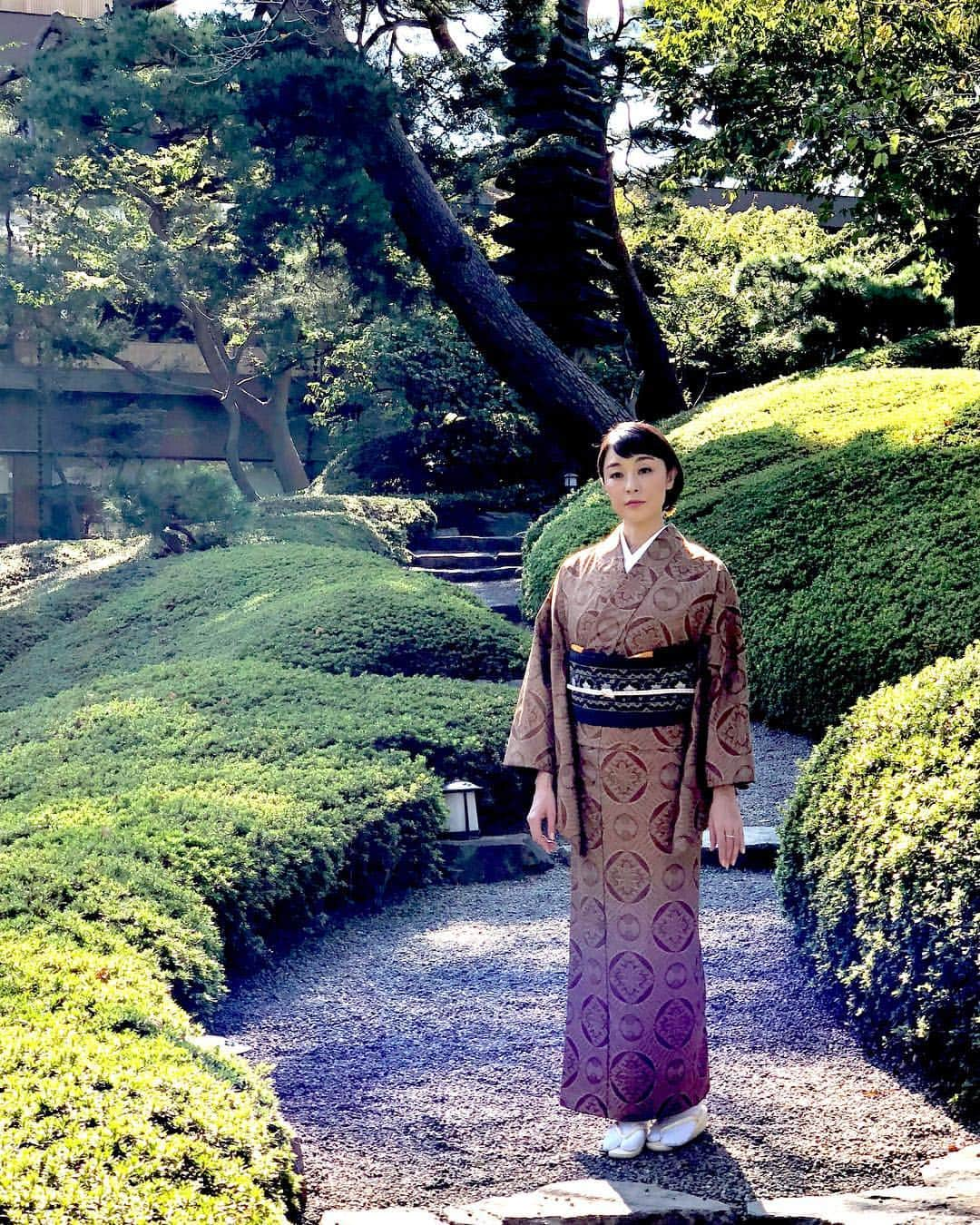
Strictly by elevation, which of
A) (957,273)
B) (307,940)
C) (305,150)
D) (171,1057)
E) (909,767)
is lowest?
(307,940)

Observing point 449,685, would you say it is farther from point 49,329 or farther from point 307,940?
point 49,329

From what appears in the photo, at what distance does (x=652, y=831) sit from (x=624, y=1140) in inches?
28.1

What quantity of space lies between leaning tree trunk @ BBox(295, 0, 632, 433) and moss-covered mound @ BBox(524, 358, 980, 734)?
15.1ft

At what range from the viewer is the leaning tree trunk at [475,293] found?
13.1 m

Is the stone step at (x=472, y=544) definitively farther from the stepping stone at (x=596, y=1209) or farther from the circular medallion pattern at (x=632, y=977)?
the stepping stone at (x=596, y=1209)

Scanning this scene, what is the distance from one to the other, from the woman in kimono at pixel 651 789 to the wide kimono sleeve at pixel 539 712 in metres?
0.13

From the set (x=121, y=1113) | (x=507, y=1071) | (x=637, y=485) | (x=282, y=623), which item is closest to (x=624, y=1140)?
(x=507, y=1071)

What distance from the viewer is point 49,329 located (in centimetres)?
1906

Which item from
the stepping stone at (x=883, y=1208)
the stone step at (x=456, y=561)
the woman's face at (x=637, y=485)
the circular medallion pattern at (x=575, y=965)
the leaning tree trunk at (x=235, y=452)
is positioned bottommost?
the stepping stone at (x=883, y=1208)

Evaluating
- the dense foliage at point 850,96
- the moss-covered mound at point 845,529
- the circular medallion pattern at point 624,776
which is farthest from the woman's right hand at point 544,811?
the dense foliage at point 850,96

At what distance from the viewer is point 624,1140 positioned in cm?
309

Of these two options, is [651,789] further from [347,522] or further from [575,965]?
[347,522]

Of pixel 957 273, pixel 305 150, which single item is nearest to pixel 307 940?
pixel 305 150

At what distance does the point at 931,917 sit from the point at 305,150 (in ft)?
34.2
